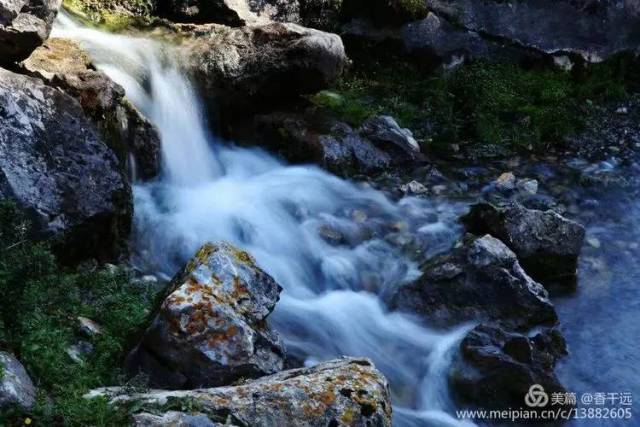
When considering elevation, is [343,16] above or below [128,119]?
above

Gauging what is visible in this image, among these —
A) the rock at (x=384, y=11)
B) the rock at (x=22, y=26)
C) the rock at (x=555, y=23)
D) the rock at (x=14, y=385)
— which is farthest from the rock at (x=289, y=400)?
the rock at (x=555, y=23)

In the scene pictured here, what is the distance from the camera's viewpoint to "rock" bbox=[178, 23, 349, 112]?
1088 centimetres

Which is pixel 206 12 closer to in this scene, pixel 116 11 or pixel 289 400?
pixel 116 11

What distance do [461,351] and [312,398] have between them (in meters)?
2.97

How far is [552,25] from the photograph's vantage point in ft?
51.9

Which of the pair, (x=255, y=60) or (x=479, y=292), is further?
(x=255, y=60)

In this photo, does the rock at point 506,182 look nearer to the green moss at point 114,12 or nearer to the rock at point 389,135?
the rock at point 389,135

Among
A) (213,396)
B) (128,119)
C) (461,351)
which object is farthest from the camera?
(128,119)

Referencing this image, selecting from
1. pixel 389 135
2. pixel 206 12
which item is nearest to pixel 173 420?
pixel 389 135

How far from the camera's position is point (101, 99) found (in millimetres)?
8375

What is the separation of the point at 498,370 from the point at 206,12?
845cm

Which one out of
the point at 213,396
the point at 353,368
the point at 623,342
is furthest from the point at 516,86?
the point at 213,396

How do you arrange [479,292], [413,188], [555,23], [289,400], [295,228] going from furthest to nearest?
[555,23] < [413,188] < [295,228] < [479,292] < [289,400]

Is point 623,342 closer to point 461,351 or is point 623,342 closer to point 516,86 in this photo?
point 461,351
